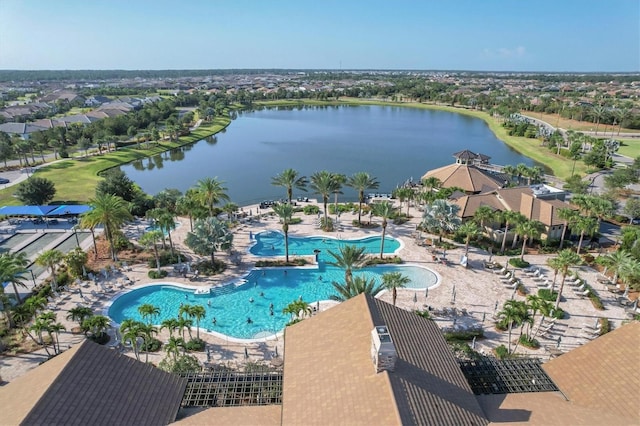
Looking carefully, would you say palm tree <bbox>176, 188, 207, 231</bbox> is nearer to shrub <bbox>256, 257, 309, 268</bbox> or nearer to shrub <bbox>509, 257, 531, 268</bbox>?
shrub <bbox>256, 257, 309, 268</bbox>

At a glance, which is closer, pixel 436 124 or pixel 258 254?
pixel 258 254

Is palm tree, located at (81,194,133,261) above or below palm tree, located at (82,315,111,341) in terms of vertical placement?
above

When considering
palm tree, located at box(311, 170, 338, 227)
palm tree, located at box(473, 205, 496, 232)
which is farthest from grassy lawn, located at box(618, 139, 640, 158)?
palm tree, located at box(311, 170, 338, 227)

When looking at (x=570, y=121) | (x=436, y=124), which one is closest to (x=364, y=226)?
(x=436, y=124)

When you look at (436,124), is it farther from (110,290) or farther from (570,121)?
(110,290)

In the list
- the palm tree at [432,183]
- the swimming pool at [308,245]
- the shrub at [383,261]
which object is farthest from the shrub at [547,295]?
the palm tree at [432,183]

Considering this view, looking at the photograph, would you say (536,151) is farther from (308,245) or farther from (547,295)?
(308,245)
